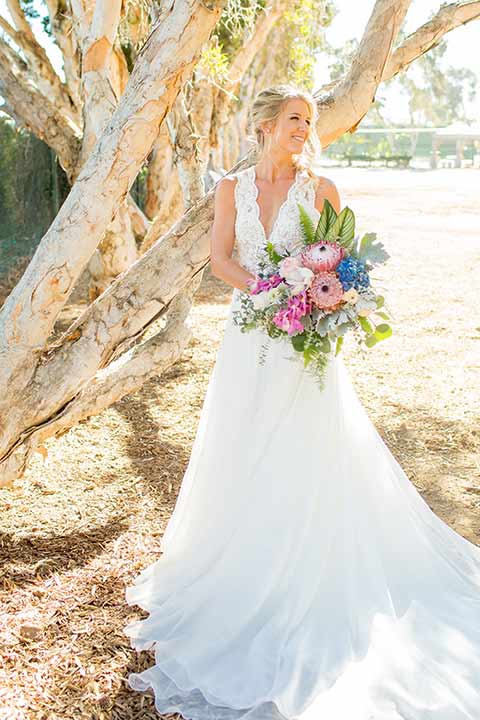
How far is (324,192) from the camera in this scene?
11.2ft

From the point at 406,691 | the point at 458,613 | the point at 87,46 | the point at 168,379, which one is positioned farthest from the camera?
the point at 168,379

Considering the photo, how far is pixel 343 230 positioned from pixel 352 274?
220mm

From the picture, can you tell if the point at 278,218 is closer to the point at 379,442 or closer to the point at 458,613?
the point at 379,442

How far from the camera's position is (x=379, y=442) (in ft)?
11.4

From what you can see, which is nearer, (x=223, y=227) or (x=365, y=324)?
(x=365, y=324)

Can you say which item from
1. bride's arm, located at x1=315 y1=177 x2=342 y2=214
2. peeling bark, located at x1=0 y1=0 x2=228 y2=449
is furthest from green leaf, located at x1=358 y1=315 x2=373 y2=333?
peeling bark, located at x1=0 y1=0 x2=228 y2=449

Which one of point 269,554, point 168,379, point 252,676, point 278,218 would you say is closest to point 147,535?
point 269,554

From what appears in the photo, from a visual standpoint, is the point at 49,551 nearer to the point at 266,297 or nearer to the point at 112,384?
the point at 112,384

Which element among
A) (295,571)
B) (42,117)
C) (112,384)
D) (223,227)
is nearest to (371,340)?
(223,227)

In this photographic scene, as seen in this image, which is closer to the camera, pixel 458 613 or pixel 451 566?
pixel 458 613

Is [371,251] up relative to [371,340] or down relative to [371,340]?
up

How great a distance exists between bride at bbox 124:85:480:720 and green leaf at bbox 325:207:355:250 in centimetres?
30

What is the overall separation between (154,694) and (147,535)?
4.44 feet

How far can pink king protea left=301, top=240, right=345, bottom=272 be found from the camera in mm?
2875
